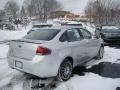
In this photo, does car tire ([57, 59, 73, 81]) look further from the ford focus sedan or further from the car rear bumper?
the car rear bumper

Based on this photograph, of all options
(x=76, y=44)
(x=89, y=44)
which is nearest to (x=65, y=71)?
(x=76, y=44)

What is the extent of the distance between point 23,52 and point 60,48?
1.04 meters

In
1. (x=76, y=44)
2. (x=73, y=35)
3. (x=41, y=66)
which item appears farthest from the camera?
(x=73, y=35)

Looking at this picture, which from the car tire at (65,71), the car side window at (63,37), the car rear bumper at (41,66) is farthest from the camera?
the car side window at (63,37)

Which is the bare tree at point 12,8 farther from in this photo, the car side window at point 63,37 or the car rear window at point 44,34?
the car side window at point 63,37

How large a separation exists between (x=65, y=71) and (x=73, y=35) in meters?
1.26

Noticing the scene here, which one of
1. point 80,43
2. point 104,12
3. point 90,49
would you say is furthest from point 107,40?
point 104,12

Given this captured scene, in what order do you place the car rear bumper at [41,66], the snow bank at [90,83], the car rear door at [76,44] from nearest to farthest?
1. the car rear bumper at [41,66]
2. the snow bank at [90,83]
3. the car rear door at [76,44]

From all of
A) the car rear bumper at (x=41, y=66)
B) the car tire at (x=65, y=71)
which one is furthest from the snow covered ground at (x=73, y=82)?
the car rear bumper at (x=41, y=66)

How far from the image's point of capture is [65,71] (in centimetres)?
522

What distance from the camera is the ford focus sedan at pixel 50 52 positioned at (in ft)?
14.8

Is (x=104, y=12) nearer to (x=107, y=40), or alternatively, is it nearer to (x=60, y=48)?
(x=107, y=40)

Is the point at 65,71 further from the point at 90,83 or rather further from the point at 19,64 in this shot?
the point at 19,64

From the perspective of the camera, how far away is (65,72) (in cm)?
523
